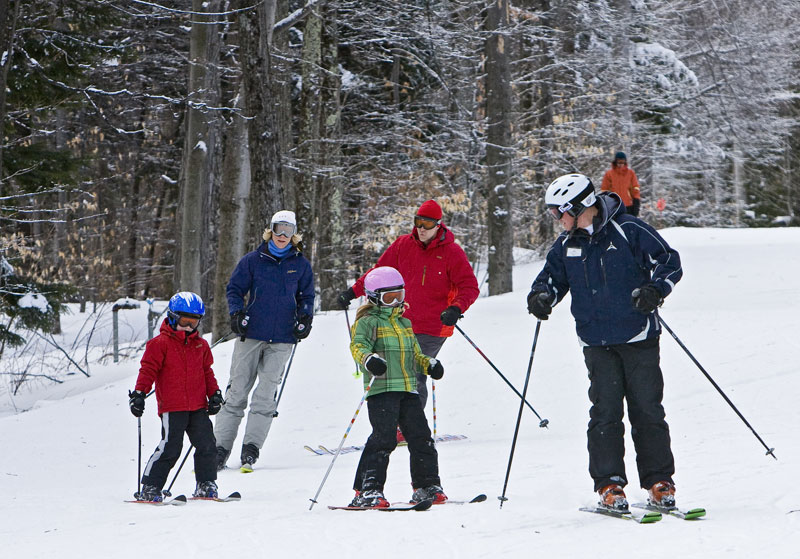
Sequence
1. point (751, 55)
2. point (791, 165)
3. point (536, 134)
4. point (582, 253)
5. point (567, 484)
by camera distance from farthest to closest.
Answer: point (791, 165), point (751, 55), point (536, 134), point (567, 484), point (582, 253)

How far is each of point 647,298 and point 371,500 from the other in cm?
183

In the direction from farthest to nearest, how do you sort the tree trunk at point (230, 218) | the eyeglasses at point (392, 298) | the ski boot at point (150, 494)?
the tree trunk at point (230, 218) → the ski boot at point (150, 494) → the eyeglasses at point (392, 298)

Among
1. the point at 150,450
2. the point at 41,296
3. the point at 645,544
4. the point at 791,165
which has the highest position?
the point at 791,165

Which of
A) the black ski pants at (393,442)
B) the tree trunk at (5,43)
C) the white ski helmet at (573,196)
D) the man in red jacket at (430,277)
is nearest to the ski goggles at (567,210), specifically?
the white ski helmet at (573,196)

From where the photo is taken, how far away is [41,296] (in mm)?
11211

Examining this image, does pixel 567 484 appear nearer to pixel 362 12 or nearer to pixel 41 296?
pixel 41 296

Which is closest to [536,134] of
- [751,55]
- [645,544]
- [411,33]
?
[411,33]

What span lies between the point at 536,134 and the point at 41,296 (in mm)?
13155

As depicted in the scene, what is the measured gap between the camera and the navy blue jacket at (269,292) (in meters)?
7.11

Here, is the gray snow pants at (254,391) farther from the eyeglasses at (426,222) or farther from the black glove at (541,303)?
the black glove at (541,303)

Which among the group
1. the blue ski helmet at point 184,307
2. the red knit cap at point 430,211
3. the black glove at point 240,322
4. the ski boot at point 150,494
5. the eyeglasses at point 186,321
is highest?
the red knit cap at point 430,211

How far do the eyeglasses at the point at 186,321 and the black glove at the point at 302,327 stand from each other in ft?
3.88

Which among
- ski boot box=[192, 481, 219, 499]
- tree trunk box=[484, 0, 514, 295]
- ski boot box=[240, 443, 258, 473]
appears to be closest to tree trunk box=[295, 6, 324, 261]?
tree trunk box=[484, 0, 514, 295]

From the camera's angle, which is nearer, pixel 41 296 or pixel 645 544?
pixel 645 544
